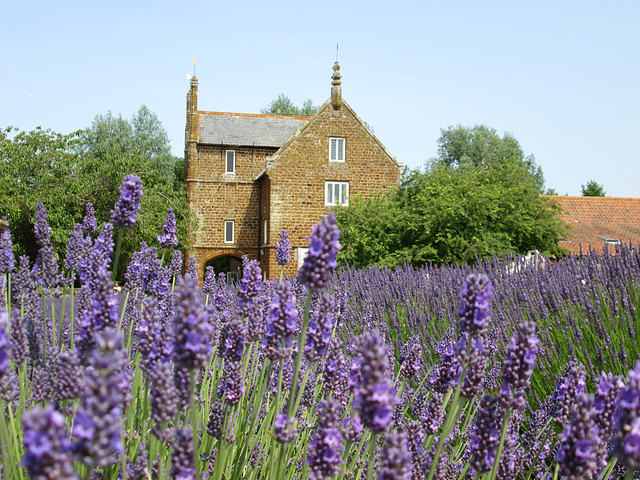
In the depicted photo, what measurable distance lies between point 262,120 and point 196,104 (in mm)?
3415

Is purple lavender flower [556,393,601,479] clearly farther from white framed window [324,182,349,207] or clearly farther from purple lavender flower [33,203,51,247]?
white framed window [324,182,349,207]

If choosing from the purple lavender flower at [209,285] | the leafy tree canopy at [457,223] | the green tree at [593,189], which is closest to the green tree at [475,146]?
the green tree at [593,189]

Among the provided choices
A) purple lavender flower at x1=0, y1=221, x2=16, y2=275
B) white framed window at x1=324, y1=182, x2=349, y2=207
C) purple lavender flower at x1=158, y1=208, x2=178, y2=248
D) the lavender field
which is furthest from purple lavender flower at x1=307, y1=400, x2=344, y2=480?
white framed window at x1=324, y1=182, x2=349, y2=207

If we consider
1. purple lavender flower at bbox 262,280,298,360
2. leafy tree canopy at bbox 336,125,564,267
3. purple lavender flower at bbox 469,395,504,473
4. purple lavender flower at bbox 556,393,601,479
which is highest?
leafy tree canopy at bbox 336,125,564,267

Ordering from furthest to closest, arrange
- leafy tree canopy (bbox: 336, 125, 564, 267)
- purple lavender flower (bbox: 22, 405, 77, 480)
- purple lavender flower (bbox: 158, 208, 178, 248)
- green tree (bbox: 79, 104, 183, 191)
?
1. green tree (bbox: 79, 104, 183, 191)
2. leafy tree canopy (bbox: 336, 125, 564, 267)
3. purple lavender flower (bbox: 158, 208, 178, 248)
4. purple lavender flower (bbox: 22, 405, 77, 480)

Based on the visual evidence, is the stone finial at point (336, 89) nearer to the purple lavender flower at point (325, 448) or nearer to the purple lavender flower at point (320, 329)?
the purple lavender flower at point (320, 329)

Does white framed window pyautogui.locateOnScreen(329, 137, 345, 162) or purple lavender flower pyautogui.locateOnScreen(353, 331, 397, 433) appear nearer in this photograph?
purple lavender flower pyautogui.locateOnScreen(353, 331, 397, 433)

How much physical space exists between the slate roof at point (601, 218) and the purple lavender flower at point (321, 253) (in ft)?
98.9

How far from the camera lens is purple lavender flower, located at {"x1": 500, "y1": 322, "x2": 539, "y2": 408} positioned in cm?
170

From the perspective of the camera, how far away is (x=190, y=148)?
2870 centimetres

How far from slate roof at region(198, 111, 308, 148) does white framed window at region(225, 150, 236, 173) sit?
1.48 feet

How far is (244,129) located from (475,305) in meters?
29.3

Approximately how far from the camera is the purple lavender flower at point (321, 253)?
1630mm

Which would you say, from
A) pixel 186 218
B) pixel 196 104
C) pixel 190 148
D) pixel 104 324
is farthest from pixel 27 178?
pixel 104 324
